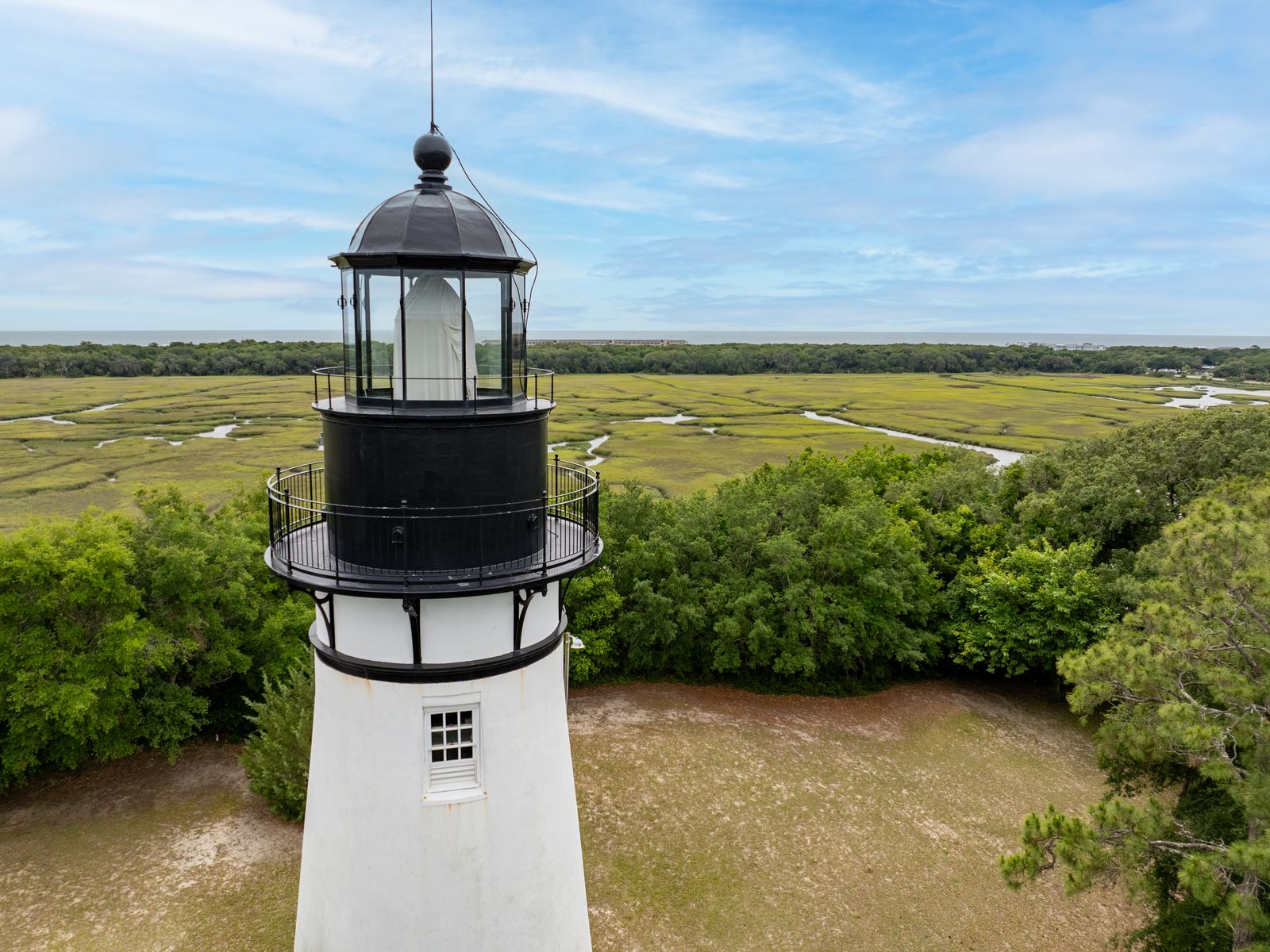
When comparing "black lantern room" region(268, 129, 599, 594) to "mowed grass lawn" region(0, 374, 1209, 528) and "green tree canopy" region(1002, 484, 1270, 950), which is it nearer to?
"green tree canopy" region(1002, 484, 1270, 950)

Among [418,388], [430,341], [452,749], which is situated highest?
[430,341]

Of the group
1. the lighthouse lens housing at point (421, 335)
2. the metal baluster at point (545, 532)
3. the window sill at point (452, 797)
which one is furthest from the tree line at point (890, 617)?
the lighthouse lens housing at point (421, 335)

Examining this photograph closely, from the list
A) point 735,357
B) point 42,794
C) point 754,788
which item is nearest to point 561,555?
point 754,788

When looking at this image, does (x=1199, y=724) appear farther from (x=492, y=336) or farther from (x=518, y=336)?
(x=492, y=336)

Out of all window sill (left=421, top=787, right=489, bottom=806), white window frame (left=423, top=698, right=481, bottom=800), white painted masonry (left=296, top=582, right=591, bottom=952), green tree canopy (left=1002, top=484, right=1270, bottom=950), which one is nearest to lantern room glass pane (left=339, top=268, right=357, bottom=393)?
white painted masonry (left=296, top=582, right=591, bottom=952)

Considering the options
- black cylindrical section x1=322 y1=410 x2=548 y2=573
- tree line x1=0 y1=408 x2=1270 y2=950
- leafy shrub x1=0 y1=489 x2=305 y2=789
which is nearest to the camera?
black cylindrical section x1=322 y1=410 x2=548 y2=573

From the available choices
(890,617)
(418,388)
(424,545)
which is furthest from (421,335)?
(890,617)

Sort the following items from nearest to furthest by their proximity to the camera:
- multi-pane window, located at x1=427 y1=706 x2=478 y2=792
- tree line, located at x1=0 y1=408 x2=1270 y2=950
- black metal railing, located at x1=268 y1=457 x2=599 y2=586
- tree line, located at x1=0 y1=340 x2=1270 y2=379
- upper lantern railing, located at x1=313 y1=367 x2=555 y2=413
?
1. black metal railing, located at x1=268 y1=457 x2=599 y2=586
2. upper lantern railing, located at x1=313 y1=367 x2=555 y2=413
3. multi-pane window, located at x1=427 y1=706 x2=478 y2=792
4. tree line, located at x1=0 y1=408 x2=1270 y2=950
5. tree line, located at x1=0 y1=340 x2=1270 y2=379
